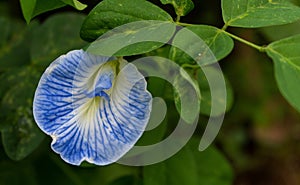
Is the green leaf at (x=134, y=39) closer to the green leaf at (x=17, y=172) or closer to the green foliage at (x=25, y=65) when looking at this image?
the green foliage at (x=25, y=65)

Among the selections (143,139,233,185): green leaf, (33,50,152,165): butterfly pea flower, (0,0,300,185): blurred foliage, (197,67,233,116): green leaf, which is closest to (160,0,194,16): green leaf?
(0,0,300,185): blurred foliage

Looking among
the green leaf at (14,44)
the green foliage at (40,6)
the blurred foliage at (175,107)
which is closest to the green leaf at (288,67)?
the blurred foliage at (175,107)

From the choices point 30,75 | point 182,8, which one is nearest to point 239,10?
point 182,8

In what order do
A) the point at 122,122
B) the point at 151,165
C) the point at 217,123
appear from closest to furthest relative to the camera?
the point at 122,122 → the point at 151,165 → the point at 217,123

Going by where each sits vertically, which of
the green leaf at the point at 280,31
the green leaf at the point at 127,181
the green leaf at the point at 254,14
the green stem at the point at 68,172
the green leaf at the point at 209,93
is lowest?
the green stem at the point at 68,172

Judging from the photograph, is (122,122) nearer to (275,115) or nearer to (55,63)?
(55,63)

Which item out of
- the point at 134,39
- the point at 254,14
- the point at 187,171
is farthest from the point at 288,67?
the point at 187,171
